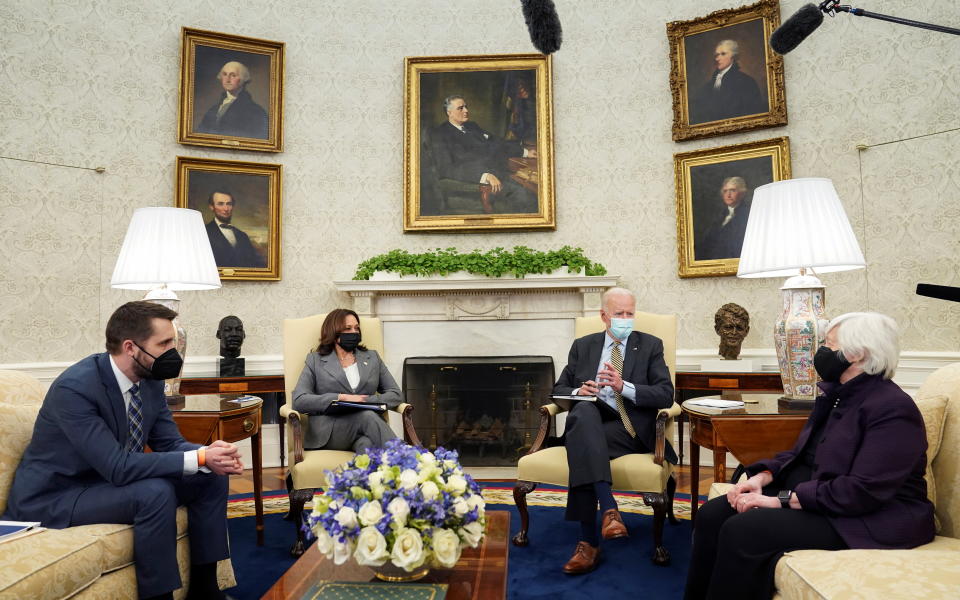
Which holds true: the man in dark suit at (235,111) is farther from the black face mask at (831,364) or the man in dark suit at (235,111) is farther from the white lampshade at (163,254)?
the black face mask at (831,364)

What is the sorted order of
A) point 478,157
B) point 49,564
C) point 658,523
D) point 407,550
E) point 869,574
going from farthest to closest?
point 478,157 → point 658,523 → point 49,564 → point 407,550 → point 869,574

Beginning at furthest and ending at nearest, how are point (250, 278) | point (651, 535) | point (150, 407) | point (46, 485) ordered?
1. point (250, 278)
2. point (651, 535)
3. point (150, 407)
4. point (46, 485)

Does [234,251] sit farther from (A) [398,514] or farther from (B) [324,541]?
(A) [398,514]

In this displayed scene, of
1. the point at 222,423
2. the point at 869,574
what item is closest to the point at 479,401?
the point at 222,423

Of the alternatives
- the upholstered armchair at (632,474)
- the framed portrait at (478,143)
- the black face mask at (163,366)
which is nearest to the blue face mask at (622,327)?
the upholstered armchair at (632,474)

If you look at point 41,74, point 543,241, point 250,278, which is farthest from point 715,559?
point 41,74

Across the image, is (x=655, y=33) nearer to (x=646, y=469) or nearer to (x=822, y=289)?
(x=822, y=289)

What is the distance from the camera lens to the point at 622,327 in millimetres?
3660

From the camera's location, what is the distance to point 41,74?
5.16 meters

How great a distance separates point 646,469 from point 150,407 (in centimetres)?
238

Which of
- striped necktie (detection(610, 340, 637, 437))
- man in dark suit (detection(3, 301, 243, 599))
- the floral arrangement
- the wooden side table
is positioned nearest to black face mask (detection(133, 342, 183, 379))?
man in dark suit (detection(3, 301, 243, 599))

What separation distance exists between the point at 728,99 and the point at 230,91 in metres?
4.58

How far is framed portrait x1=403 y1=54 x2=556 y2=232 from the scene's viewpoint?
18.8ft

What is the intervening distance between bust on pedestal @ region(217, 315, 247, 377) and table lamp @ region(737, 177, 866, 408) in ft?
13.1
